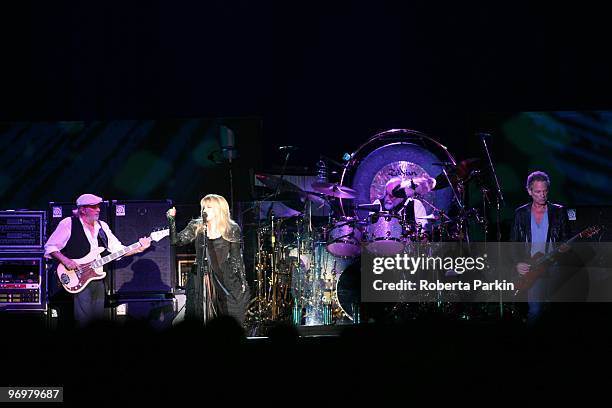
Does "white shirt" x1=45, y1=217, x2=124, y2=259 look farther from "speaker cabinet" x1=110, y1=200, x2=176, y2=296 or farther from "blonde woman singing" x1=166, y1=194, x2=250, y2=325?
"blonde woman singing" x1=166, y1=194, x2=250, y2=325

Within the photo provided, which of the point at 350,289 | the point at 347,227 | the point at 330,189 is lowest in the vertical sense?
the point at 350,289

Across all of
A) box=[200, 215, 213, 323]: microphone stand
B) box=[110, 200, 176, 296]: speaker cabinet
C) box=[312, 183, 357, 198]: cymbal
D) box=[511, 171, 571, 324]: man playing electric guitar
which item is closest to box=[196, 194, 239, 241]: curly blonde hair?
box=[200, 215, 213, 323]: microphone stand

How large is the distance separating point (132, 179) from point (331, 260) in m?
3.28

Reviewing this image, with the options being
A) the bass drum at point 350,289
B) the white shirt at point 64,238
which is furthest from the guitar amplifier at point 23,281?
the bass drum at point 350,289

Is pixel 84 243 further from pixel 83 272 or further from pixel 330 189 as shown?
pixel 330 189

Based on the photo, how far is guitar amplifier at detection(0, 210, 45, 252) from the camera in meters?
8.91

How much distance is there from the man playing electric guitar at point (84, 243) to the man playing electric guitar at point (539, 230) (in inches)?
180

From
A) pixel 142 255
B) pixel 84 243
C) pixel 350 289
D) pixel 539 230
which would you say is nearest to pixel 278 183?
pixel 350 289

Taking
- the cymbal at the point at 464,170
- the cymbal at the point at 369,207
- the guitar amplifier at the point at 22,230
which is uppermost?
the cymbal at the point at 464,170

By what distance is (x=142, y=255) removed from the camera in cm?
905

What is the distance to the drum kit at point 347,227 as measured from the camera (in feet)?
27.8

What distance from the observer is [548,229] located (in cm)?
766

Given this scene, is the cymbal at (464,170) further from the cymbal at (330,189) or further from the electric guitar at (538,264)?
the cymbal at (330,189)

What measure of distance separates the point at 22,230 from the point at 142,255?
1.57m
